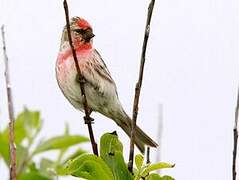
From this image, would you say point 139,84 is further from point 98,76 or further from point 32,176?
point 98,76

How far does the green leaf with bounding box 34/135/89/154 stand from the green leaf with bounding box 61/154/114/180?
1.30 metres

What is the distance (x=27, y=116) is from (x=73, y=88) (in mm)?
975

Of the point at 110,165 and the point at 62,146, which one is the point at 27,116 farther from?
the point at 110,165

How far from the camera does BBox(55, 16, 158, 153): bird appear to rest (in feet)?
18.6

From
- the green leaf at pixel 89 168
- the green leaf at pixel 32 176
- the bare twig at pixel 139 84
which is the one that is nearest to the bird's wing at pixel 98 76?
the green leaf at pixel 32 176

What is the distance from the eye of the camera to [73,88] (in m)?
5.61

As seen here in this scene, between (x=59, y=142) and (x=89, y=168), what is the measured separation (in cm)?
149

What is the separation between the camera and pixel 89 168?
2869mm

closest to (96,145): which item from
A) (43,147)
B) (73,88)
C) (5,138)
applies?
(43,147)

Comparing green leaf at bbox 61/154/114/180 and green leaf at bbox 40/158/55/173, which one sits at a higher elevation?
green leaf at bbox 61/154/114/180

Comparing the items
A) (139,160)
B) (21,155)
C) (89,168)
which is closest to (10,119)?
(89,168)

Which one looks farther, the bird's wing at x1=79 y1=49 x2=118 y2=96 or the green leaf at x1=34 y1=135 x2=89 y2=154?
the bird's wing at x1=79 y1=49 x2=118 y2=96

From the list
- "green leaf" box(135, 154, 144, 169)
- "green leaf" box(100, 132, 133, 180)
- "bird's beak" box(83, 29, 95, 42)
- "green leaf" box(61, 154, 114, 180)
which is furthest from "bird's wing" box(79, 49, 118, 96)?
"green leaf" box(61, 154, 114, 180)

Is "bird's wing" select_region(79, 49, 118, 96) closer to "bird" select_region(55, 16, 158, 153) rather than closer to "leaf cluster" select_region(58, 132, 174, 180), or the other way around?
"bird" select_region(55, 16, 158, 153)
